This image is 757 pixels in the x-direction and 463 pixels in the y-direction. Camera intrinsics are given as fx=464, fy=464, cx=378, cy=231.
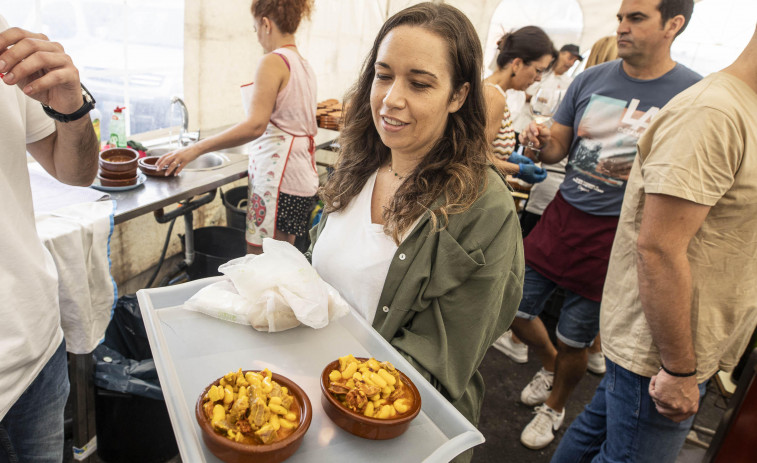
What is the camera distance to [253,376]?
841 mm

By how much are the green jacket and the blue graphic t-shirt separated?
1.14 meters

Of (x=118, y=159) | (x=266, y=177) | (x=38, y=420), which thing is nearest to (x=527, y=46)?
(x=266, y=177)

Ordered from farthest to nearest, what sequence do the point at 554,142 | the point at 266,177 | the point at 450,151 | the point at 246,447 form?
the point at 266,177 → the point at 554,142 → the point at 450,151 → the point at 246,447

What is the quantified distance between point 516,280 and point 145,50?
307cm

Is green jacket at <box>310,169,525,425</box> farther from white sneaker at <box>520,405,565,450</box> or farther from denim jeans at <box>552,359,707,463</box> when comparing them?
white sneaker at <box>520,405,565,450</box>

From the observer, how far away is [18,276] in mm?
944

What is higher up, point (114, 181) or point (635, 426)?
point (114, 181)

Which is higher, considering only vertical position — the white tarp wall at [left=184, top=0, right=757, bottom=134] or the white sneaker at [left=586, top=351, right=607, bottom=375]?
the white tarp wall at [left=184, top=0, right=757, bottom=134]

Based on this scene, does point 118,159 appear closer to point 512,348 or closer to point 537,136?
point 537,136

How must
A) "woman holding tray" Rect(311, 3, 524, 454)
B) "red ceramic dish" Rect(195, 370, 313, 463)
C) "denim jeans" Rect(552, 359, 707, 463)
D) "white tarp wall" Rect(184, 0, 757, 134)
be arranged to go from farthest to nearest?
"white tarp wall" Rect(184, 0, 757, 134) < "denim jeans" Rect(552, 359, 707, 463) < "woman holding tray" Rect(311, 3, 524, 454) < "red ceramic dish" Rect(195, 370, 313, 463)

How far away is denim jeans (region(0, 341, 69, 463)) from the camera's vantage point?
112 centimetres

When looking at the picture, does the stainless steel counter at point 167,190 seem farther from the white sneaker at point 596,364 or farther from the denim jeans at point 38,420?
the white sneaker at point 596,364

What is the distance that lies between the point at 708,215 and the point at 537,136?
1144mm

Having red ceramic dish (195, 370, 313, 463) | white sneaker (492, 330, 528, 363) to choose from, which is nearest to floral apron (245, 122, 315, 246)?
white sneaker (492, 330, 528, 363)
